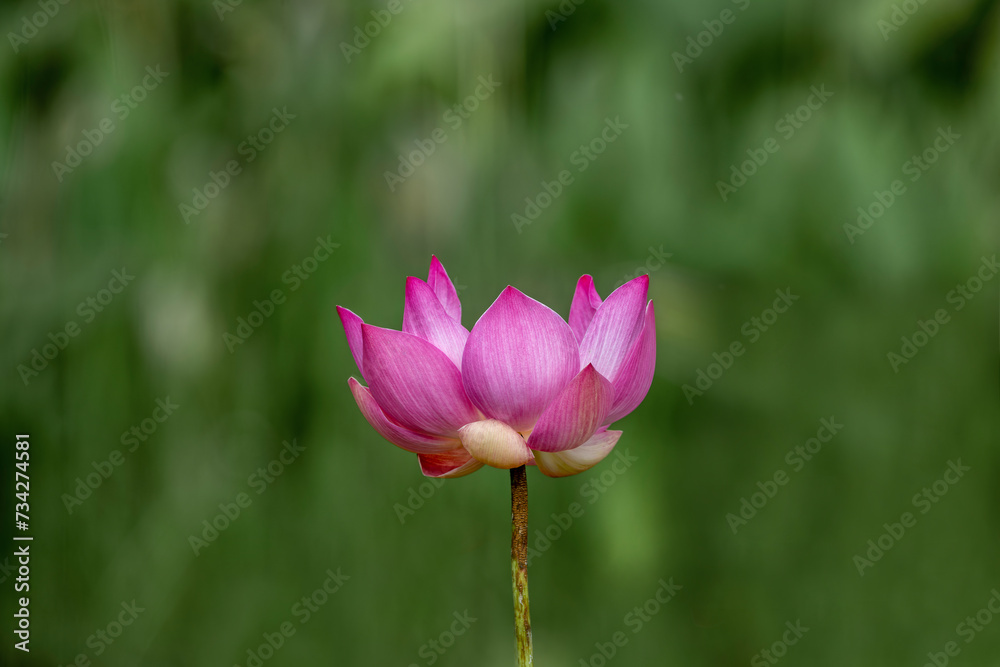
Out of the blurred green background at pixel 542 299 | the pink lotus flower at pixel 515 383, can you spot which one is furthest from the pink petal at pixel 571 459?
the blurred green background at pixel 542 299

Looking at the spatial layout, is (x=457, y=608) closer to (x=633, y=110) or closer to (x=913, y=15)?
(x=633, y=110)

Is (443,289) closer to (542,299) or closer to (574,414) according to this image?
(574,414)

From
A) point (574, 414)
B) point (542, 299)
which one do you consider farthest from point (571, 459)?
point (542, 299)

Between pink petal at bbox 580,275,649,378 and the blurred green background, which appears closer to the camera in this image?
pink petal at bbox 580,275,649,378

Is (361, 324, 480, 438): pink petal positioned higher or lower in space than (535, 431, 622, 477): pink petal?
lower

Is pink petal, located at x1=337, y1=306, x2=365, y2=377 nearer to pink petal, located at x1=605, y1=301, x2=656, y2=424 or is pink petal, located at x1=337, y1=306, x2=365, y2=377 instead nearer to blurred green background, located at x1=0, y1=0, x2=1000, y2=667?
pink petal, located at x1=605, y1=301, x2=656, y2=424

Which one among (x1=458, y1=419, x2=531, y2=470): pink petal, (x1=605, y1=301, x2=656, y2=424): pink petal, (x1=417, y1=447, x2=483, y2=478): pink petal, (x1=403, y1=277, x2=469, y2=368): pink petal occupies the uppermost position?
(x1=605, y1=301, x2=656, y2=424): pink petal

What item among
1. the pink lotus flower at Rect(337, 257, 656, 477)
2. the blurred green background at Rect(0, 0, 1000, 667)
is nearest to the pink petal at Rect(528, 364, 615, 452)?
the pink lotus flower at Rect(337, 257, 656, 477)
